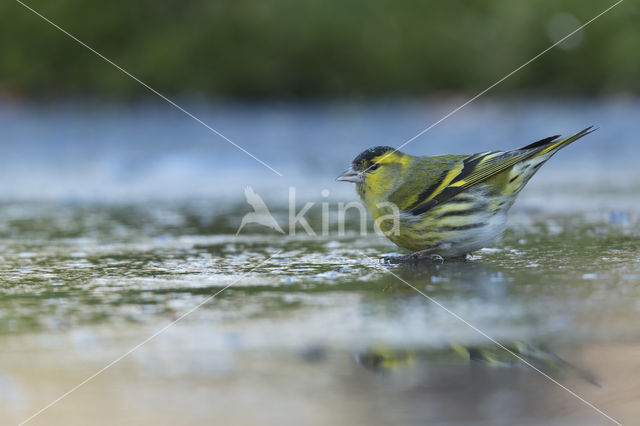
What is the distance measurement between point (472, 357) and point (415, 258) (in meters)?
1.83

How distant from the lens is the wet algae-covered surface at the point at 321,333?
208 cm

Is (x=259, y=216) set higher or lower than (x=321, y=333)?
higher

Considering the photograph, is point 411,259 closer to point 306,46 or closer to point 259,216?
point 259,216

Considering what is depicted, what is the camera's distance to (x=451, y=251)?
421 cm

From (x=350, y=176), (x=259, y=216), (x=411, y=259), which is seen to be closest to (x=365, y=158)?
(x=350, y=176)

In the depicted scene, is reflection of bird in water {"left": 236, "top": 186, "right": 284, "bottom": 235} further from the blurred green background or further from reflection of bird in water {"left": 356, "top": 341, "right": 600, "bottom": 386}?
the blurred green background

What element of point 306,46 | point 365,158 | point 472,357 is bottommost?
point 472,357

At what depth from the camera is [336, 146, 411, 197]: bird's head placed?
462 centimetres

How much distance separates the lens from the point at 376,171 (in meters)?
4.72

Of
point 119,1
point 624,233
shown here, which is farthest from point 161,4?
point 624,233

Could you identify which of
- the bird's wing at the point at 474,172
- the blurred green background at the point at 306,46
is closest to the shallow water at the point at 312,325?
the bird's wing at the point at 474,172

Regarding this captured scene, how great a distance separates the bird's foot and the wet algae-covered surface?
0.08 m

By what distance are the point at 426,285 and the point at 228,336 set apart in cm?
106

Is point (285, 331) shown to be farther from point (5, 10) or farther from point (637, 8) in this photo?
point (5, 10)
